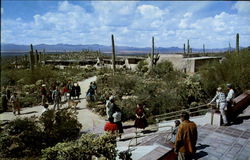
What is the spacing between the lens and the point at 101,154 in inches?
214

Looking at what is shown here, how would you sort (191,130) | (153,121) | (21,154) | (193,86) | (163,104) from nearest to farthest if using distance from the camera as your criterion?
(191,130) < (21,154) < (153,121) < (163,104) < (193,86)

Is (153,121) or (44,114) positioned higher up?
(44,114)

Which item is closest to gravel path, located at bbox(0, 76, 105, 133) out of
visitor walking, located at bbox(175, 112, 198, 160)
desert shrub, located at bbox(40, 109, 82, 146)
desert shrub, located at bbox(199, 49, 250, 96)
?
desert shrub, located at bbox(40, 109, 82, 146)

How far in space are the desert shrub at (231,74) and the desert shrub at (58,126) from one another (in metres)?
8.35

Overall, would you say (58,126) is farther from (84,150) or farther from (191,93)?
(191,93)

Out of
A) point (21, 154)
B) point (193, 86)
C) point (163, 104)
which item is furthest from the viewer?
point (193, 86)

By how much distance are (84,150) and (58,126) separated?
12.4 feet

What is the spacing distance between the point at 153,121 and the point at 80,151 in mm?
6646

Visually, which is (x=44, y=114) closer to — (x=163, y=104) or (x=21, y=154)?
(x=21, y=154)

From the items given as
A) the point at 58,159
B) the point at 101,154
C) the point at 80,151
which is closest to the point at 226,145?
the point at 101,154

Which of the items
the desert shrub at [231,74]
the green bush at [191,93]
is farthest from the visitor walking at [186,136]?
the desert shrub at [231,74]

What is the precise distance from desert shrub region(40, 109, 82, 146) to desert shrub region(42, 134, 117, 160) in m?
3.29

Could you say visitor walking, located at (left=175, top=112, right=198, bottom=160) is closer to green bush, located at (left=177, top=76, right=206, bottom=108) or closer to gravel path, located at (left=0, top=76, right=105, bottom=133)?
gravel path, located at (left=0, top=76, right=105, bottom=133)

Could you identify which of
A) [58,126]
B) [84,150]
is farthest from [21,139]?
[84,150]
